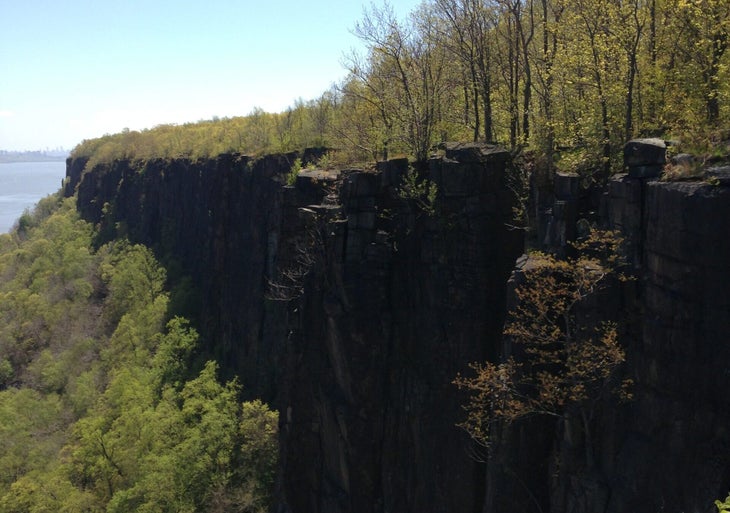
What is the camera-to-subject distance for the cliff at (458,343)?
1291 centimetres

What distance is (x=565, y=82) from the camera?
20125 mm

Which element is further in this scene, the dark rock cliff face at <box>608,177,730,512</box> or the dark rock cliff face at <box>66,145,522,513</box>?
the dark rock cliff face at <box>66,145,522,513</box>

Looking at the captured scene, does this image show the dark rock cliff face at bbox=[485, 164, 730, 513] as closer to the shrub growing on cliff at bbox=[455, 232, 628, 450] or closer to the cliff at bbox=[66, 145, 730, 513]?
the cliff at bbox=[66, 145, 730, 513]

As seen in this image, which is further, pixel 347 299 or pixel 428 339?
pixel 347 299

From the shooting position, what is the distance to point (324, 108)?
2140 inches

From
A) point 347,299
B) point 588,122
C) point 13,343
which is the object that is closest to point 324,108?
point 347,299

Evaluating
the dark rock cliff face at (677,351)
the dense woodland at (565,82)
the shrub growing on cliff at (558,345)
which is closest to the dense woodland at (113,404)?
the dense woodland at (565,82)

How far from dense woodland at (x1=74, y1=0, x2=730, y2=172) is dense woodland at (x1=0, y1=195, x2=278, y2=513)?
72.0 feet

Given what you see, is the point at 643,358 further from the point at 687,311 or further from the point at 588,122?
the point at 588,122

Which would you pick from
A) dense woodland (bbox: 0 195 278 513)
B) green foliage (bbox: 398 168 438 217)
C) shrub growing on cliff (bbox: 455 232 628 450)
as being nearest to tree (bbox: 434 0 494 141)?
green foliage (bbox: 398 168 438 217)

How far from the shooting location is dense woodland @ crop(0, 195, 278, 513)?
127ft

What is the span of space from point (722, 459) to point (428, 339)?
10.6 metres

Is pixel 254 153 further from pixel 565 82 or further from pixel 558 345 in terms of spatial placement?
pixel 558 345

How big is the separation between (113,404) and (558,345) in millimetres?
45693
